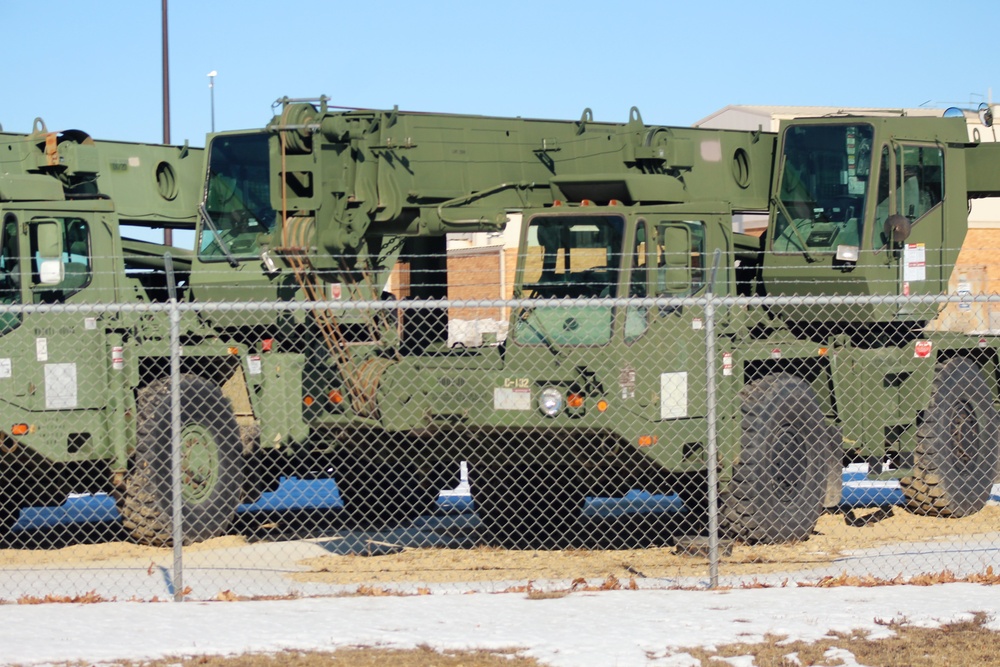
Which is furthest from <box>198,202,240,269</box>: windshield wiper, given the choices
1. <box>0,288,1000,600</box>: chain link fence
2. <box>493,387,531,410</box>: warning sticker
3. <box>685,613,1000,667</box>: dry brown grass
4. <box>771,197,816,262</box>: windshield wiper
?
<box>685,613,1000,667</box>: dry brown grass

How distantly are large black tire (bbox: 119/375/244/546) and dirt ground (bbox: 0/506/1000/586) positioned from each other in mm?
188

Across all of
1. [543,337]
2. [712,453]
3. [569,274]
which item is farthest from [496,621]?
[569,274]

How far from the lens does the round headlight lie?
10.9 metres

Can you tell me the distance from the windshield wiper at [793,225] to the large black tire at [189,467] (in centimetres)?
514

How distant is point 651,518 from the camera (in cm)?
1352

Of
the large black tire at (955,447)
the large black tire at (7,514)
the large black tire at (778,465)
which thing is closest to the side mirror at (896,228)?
the large black tire at (955,447)

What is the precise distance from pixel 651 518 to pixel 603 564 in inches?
98.3

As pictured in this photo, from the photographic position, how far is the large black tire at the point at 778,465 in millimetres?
11648

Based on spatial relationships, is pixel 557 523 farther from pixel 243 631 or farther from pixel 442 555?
pixel 243 631

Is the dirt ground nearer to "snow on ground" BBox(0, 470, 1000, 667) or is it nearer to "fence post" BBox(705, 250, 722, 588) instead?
"fence post" BBox(705, 250, 722, 588)

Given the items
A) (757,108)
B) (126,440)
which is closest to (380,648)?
(126,440)

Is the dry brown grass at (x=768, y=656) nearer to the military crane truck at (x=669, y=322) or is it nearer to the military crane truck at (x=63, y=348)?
the military crane truck at (x=669, y=322)

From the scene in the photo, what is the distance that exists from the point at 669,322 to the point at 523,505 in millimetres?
2324

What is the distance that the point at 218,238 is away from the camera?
14.6 meters
